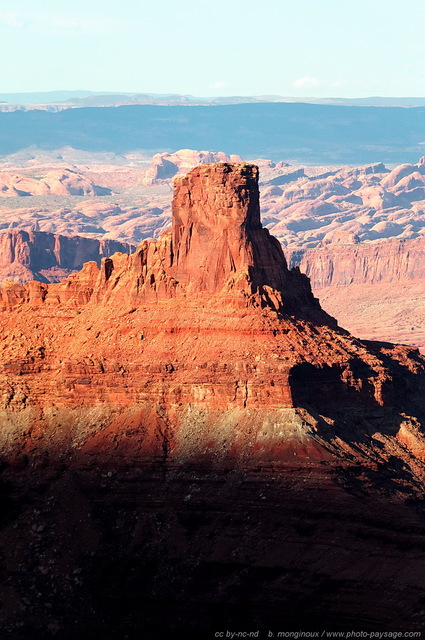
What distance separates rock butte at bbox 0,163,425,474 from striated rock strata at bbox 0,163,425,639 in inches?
4.7

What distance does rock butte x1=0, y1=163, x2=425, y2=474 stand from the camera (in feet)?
274

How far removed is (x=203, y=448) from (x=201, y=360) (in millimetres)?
5822

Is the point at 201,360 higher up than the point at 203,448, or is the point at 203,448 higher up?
the point at 201,360

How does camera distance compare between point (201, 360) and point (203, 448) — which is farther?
point (201, 360)

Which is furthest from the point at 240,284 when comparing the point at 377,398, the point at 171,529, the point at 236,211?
the point at 171,529

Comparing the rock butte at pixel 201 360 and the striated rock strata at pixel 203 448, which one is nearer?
the striated rock strata at pixel 203 448

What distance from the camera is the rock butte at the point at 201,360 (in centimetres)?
8356

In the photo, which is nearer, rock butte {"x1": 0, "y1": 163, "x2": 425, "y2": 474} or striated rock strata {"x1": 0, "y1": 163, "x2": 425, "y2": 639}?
striated rock strata {"x1": 0, "y1": 163, "x2": 425, "y2": 639}

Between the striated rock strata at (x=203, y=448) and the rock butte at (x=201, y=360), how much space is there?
12 centimetres

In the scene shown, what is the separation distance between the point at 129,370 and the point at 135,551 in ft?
42.4

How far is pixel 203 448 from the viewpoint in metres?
82.2

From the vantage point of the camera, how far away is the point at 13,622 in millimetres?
73938

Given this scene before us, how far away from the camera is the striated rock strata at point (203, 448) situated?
74.1 metres

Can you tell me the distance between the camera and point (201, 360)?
281 ft
